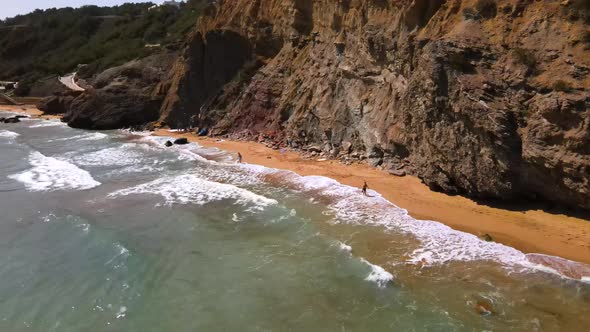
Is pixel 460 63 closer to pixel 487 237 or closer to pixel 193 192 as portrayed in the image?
pixel 487 237

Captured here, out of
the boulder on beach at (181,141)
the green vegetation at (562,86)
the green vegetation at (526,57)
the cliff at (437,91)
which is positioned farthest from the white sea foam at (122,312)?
the boulder on beach at (181,141)

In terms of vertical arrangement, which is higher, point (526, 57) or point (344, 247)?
point (526, 57)

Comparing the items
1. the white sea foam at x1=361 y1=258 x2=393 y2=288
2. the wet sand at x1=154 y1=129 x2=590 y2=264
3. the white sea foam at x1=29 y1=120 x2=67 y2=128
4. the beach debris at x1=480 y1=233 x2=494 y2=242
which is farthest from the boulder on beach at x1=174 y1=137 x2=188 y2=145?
the beach debris at x1=480 y1=233 x2=494 y2=242

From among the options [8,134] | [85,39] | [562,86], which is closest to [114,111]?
[8,134]

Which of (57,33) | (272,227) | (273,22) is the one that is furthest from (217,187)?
(57,33)

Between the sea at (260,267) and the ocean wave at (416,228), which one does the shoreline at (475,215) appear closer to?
the ocean wave at (416,228)

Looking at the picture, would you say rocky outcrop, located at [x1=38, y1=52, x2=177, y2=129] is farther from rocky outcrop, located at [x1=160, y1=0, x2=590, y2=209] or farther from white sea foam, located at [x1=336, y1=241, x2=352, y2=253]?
white sea foam, located at [x1=336, y1=241, x2=352, y2=253]
